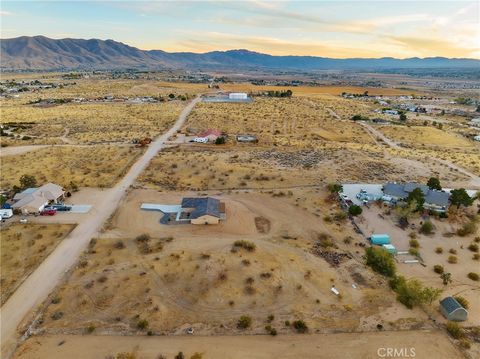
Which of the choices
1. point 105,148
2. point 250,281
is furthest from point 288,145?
point 250,281

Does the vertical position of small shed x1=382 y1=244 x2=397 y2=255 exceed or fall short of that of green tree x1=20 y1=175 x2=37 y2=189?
it falls short

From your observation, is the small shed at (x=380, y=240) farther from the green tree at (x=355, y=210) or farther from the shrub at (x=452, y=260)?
the shrub at (x=452, y=260)

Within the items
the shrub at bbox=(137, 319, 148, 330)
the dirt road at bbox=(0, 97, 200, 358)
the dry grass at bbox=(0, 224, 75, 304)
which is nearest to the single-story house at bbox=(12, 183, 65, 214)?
the dry grass at bbox=(0, 224, 75, 304)

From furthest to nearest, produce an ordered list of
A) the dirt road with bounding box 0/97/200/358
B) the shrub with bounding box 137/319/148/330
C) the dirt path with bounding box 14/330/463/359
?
the dirt road with bounding box 0/97/200/358
the shrub with bounding box 137/319/148/330
the dirt path with bounding box 14/330/463/359

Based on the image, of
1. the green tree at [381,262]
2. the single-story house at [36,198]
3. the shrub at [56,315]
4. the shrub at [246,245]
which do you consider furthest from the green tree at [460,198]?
the single-story house at [36,198]

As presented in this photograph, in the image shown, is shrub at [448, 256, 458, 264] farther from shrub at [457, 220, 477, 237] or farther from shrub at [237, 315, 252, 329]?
shrub at [237, 315, 252, 329]

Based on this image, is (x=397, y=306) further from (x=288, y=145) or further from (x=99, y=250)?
(x=288, y=145)
